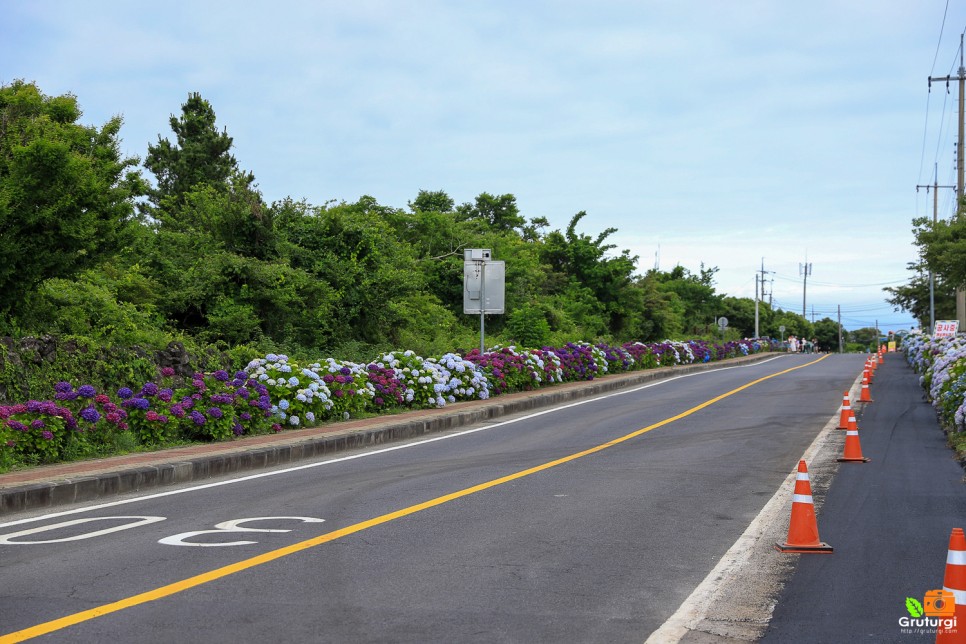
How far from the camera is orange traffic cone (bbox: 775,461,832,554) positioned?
7.16 metres

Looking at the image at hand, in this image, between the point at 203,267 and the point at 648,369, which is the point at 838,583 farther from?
the point at 648,369

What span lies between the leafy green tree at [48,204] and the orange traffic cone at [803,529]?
32.3ft

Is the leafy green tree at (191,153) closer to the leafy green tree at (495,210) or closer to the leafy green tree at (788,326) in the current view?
the leafy green tree at (495,210)

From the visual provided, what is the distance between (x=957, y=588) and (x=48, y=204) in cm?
1168

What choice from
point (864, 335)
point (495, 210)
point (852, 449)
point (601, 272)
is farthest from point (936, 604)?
point (864, 335)

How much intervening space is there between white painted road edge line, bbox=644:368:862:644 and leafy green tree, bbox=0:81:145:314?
9.44 meters

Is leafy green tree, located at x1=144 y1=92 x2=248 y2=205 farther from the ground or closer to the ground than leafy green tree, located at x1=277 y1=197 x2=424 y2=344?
farther from the ground

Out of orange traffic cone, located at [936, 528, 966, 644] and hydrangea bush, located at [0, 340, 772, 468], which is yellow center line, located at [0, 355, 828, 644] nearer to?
orange traffic cone, located at [936, 528, 966, 644]

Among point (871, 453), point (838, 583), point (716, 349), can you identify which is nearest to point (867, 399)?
point (871, 453)

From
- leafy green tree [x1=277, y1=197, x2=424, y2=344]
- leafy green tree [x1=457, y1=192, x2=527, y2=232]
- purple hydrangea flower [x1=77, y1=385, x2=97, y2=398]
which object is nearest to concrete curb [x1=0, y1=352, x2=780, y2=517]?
purple hydrangea flower [x1=77, y1=385, x2=97, y2=398]

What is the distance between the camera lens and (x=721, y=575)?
21.3 feet

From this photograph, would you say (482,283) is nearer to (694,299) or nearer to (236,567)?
(236,567)

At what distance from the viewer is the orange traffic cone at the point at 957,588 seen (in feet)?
14.2

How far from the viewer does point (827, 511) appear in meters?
8.91
